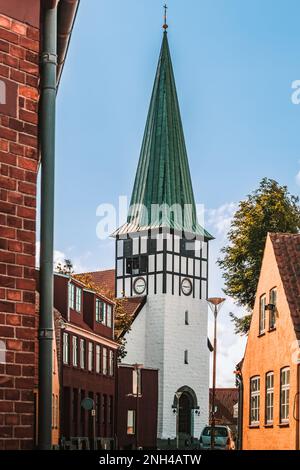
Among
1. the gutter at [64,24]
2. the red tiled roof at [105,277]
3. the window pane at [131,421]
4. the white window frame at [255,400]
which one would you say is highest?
the red tiled roof at [105,277]

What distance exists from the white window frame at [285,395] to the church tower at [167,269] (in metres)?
59.2

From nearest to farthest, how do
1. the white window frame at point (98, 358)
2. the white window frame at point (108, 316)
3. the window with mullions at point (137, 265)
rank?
the white window frame at point (98, 358) → the white window frame at point (108, 316) → the window with mullions at point (137, 265)

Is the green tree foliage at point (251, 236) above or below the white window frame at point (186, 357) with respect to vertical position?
above

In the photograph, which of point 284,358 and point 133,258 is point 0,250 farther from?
point 133,258

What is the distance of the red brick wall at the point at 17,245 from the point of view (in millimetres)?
5938

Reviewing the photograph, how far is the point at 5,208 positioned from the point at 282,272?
908 inches

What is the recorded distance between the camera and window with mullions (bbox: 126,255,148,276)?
95.1m

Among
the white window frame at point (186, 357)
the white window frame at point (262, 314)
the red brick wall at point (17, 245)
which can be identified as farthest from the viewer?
the white window frame at point (186, 357)

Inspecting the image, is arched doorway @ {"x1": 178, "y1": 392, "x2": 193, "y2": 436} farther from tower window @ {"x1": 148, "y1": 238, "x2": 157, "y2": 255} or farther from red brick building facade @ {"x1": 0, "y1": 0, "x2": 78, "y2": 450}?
red brick building facade @ {"x1": 0, "y1": 0, "x2": 78, "y2": 450}

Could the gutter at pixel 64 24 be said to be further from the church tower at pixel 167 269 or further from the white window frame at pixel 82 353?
the church tower at pixel 167 269

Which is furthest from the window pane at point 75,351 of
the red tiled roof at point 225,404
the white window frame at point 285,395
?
the red tiled roof at point 225,404

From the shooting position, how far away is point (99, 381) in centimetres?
5941

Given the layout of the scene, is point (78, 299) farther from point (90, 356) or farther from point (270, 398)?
point (270, 398)

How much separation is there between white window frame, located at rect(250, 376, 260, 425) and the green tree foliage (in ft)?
37.8
